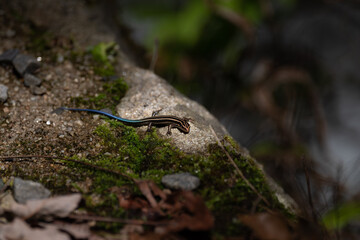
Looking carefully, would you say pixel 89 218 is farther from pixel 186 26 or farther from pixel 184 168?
pixel 186 26

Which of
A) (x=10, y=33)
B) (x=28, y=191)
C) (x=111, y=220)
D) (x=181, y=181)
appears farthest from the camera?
(x=10, y=33)

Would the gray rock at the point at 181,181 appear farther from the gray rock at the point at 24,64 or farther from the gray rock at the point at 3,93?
the gray rock at the point at 24,64

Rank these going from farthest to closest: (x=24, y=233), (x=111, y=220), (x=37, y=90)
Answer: (x=37, y=90) < (x=111, y=220) < (x=24, y=233)

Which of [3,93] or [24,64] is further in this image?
[24,64]

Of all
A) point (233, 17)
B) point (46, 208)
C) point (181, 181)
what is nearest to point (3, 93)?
point (46, 208)

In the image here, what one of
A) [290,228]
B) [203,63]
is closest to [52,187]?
[290,228]

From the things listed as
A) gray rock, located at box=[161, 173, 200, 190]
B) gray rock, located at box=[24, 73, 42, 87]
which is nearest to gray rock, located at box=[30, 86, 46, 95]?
gray rock, located at box=[24, 73, 42, 87]
